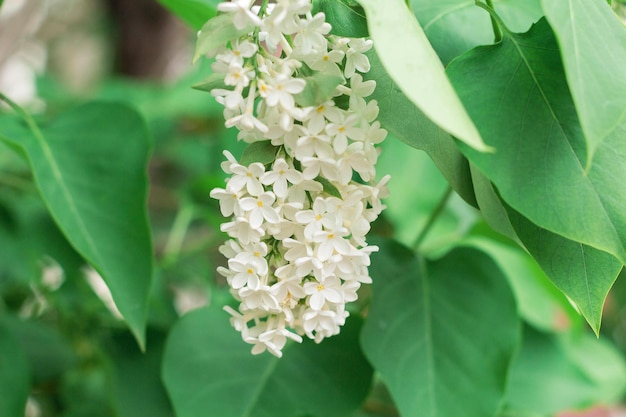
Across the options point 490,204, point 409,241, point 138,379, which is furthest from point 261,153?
point 409,241

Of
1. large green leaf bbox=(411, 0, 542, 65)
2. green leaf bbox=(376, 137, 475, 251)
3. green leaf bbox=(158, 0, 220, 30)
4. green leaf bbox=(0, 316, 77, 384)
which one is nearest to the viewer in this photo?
large green leaf bbox=(411, 0, 542, 65)

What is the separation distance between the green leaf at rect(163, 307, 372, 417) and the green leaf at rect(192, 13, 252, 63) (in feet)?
0.96

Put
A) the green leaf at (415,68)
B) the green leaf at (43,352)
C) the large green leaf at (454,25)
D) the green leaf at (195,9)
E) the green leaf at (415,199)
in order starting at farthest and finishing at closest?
the green leaf at (415,199), the green leaf at (43,352), the green leaf at (195,9), the large green leaf at (454,25), the green leaf at (415,68)

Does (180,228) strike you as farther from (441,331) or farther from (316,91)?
(316,91)

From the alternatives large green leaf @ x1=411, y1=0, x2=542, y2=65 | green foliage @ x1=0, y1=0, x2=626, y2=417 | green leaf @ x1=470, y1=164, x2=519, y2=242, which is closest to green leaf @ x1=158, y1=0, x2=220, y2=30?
green foliage @ x1=0, y1=0, x2=626, y2=417

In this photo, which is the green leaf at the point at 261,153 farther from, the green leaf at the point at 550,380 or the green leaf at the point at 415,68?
the green leaf at the point at 550,380

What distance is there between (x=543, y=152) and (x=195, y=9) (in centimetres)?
35

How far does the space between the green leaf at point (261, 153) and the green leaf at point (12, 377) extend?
14.1 inches

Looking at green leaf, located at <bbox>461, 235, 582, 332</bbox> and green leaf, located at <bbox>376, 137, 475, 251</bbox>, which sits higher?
green leaf, located at <bbox>376, 137, 475, 251</bbox>

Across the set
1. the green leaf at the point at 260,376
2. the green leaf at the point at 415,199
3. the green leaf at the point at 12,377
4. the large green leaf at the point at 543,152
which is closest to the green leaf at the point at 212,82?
the large green leaf at the point at 543,152

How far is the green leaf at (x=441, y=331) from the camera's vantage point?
511 millimetres

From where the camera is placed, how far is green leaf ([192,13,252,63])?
1.12 ft

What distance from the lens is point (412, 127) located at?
1.21 feet

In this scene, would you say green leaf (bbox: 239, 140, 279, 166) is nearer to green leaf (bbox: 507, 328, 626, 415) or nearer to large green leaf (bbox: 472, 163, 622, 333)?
large green leaf (bbox: 472, 163, 622, 333)
